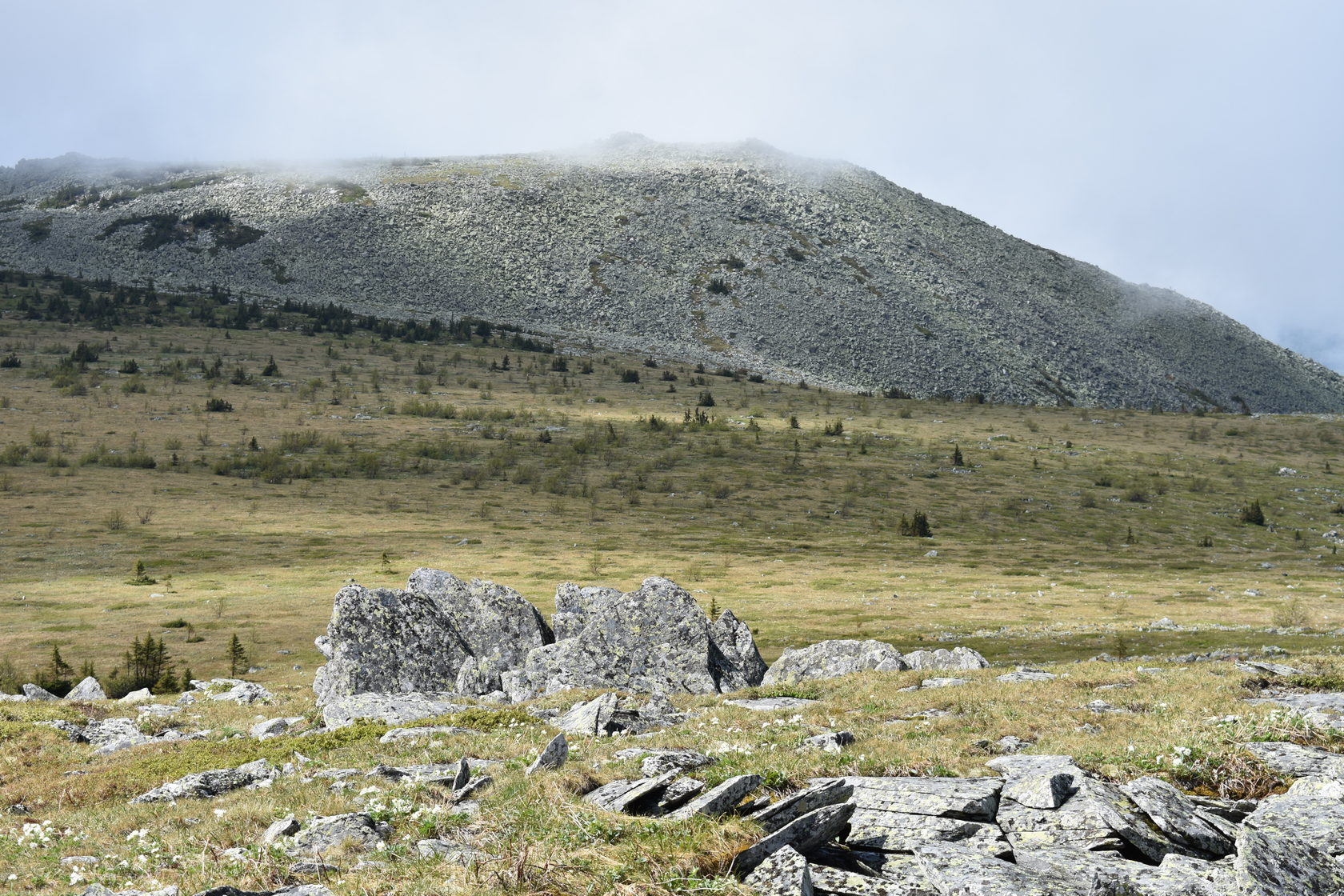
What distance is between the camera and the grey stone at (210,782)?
1229 centimetres

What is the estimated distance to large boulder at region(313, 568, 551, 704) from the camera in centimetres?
2152

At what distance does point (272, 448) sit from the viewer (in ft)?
205

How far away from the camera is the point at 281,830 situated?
367 inches

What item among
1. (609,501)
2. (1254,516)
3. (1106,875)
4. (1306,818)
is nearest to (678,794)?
(1106,875)

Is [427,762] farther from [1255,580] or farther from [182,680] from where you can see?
[1255,580]

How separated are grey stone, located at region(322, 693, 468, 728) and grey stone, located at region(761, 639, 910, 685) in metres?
8.50

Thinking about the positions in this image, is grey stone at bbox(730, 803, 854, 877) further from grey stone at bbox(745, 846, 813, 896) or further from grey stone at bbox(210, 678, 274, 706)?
grey stone at bbox(210, 678, 274, 706)

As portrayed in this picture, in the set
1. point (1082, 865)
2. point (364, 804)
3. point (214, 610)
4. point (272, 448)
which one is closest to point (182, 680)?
point (214, 610)

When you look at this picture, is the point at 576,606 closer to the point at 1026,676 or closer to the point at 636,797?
the point at 1026,676

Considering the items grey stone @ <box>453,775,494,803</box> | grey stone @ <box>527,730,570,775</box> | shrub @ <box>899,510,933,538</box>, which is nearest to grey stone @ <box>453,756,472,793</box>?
grey stone @ <box>453,775,494,803</box>

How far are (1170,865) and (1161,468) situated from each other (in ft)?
236

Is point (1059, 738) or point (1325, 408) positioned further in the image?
point (1325, 408)

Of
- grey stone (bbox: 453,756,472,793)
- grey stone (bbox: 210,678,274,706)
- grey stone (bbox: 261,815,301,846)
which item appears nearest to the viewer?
grey stone (bbox: 261,815,301,846)

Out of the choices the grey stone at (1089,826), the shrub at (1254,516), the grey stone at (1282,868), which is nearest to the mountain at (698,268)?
the shrub at (1254,516)
